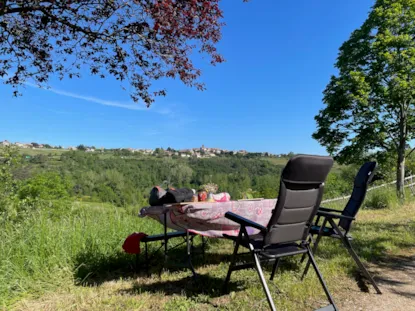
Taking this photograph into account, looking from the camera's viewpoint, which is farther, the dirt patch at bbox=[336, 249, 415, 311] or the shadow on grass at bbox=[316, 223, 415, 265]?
the shadow on grass at bbox=[316, 223, 415, 265]

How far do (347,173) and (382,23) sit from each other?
2605 centimetres

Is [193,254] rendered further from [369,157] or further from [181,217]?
[369,157]

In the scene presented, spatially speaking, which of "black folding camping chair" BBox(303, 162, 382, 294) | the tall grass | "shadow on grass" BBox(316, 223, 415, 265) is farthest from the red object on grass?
"shadow on grass" BBox(316, 223, 415, 265)

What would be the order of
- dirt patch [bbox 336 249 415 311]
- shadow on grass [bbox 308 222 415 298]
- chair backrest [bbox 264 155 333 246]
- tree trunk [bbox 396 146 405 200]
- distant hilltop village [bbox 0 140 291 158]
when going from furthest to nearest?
distant hilltop village [bbox 0 140 291 158] → tree trunk [bbox 396 146 405 200] → shadow on grass [bbox 308 222 415 298] → dirt patch [bbox 336 249 415 311] → chair backrest [bbox 264 155 333 246]

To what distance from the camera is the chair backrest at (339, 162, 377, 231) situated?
3021mm

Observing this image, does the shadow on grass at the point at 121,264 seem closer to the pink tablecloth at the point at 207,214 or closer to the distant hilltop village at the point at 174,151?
the pink tablecloth at the point at 207,214

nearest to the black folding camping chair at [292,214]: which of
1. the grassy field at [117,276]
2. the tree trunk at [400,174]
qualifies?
the grassy field at [117,276]

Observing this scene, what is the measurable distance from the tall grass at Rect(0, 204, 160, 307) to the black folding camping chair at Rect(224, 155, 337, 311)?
181 cm

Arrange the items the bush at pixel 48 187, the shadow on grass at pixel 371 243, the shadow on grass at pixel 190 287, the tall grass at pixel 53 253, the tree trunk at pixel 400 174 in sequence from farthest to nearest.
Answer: the bush at pixel 48 187 → the tree trunk at pixel 400 174 → the shadow on grass at pixel 371 243 → the tall grass at pixel 53 253 → the shadow on grass at pixel 190 287

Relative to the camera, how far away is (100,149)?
208 ft

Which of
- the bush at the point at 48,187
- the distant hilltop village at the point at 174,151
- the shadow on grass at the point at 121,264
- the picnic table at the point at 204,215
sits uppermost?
the distant hilltop village at the point at 174,151

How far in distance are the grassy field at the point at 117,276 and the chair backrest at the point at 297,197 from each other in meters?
0.63

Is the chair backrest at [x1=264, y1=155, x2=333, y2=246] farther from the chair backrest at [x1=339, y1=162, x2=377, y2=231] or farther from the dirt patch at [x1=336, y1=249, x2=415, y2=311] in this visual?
the chair backrest at [x1=339, y1=162, x2=377, y2=231]

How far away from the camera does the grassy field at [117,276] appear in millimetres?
2520
